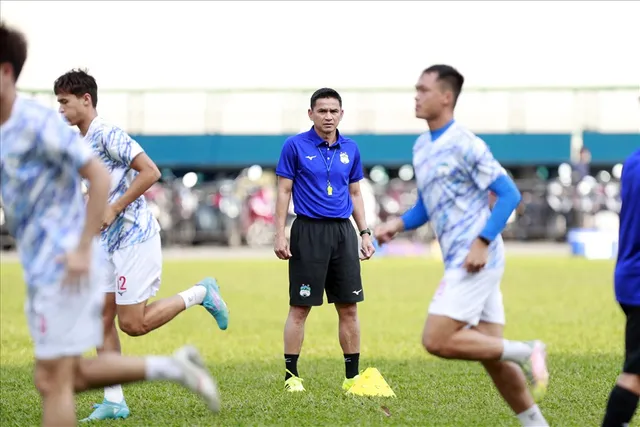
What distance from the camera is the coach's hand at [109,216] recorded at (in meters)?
7.43

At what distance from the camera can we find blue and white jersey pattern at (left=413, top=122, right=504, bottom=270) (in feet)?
20.7

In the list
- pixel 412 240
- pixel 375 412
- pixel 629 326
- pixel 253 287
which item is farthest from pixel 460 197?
pixel 412 240

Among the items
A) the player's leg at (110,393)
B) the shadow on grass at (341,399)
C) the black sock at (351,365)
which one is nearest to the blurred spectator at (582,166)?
the shadow on grass at (341,399)

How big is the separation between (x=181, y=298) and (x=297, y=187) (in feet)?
4.83

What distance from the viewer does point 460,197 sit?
6.34 meters

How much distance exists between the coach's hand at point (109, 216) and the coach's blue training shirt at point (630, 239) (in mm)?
3199

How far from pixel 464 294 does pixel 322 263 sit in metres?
3.10

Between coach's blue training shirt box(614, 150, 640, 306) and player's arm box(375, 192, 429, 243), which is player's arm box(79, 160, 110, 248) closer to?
player's arm box(375, 192, 429, 243)

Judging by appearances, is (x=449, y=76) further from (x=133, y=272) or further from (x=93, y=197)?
(x=133, y=272)

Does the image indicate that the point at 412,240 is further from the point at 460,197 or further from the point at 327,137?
the point at 460,197

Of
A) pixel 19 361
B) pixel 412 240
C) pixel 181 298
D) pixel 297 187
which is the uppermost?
pixel 297 187

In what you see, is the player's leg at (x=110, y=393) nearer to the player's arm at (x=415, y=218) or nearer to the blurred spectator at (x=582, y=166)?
the player's arm at (x=415, y=218)

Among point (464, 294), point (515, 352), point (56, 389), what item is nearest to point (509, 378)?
point (515, 352)

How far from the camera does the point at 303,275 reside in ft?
30.3
